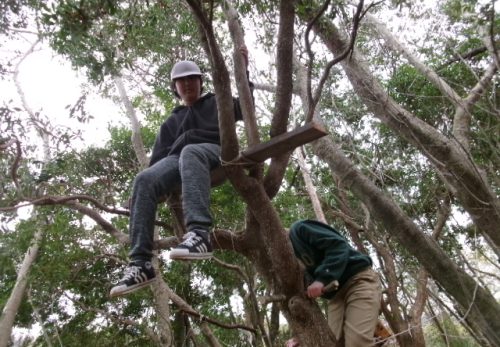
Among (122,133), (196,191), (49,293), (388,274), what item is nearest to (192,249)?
(196,191)

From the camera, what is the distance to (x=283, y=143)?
2.16m

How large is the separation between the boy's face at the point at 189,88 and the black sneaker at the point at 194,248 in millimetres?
1263

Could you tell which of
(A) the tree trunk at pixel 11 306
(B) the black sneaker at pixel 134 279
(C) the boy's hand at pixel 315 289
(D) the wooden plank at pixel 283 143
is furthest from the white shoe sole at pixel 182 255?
(A) the tree trunk at pixel 11 306

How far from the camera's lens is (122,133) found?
814 cm

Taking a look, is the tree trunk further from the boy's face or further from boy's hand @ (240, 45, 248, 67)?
boy's hand @ (240, 45, 248, 67)

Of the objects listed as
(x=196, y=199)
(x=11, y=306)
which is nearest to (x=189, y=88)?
(x=196, y=199)

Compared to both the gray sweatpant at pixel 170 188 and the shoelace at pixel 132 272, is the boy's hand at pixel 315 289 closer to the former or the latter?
the gray sweatpant at pixel 170 188

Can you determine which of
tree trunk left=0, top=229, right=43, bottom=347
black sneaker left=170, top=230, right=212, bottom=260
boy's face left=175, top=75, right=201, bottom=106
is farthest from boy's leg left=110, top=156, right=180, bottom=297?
tree trunk left=0, top=229, right=43, bottom=347

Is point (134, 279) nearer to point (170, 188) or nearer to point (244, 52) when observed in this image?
point (170, 188)

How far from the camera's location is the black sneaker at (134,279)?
2.13 m

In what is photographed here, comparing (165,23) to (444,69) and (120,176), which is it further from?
(444,69)

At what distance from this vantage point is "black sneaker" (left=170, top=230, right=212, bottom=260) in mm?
1980

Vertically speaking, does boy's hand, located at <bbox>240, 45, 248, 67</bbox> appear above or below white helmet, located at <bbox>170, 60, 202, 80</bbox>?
below

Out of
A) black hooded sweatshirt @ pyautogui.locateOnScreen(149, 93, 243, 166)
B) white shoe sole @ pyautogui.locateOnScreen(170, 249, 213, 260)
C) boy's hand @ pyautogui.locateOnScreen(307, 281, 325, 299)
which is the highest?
black hooded sweatshirt @ pyautogui.locateOnScreen(149, 93, 243, 166)
